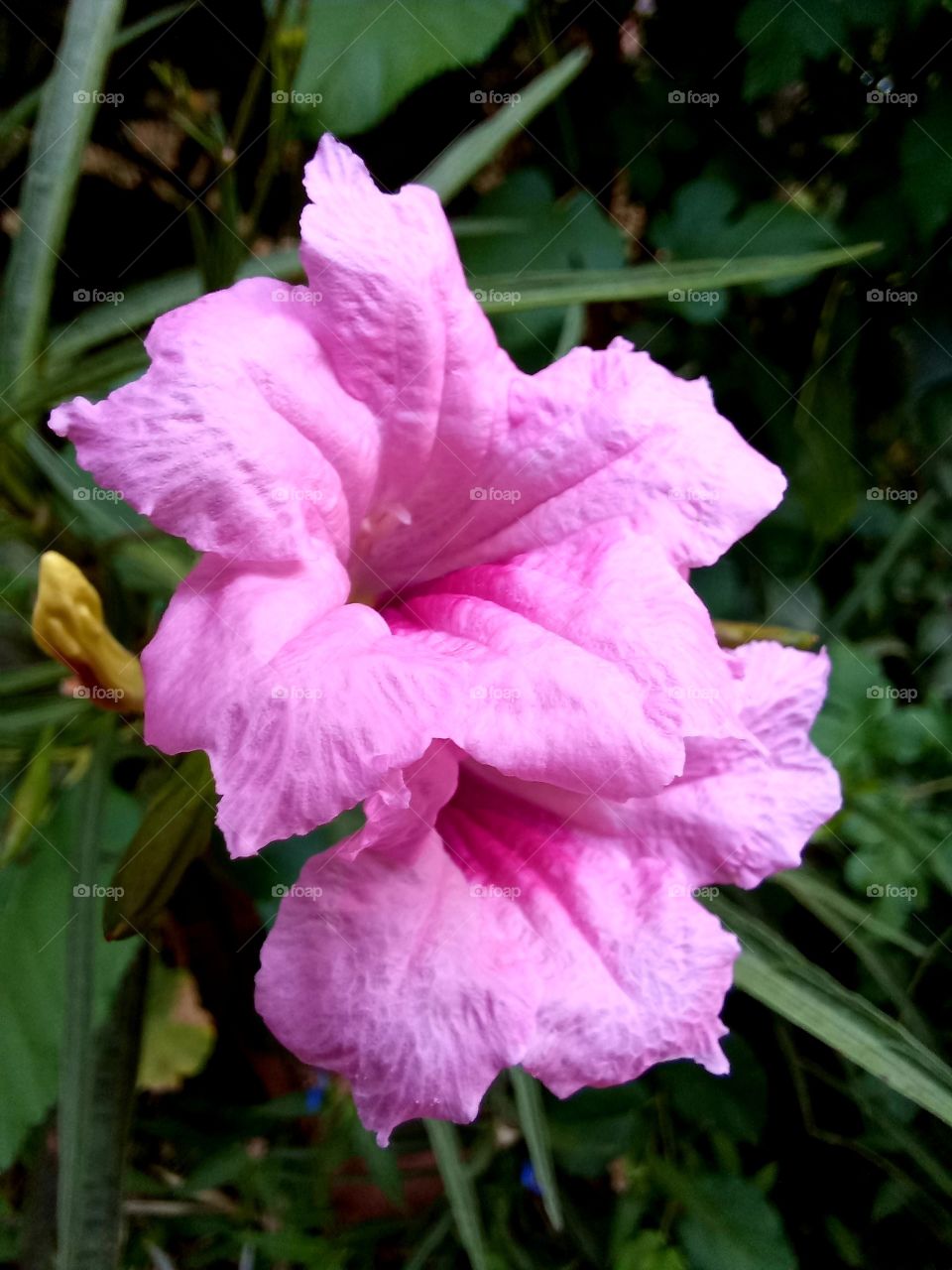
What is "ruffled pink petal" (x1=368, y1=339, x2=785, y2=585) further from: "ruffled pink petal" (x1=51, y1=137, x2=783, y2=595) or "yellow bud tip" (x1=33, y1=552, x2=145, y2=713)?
"yellow bud tip" (x1=33, y1=552, x2=145, y2=713)

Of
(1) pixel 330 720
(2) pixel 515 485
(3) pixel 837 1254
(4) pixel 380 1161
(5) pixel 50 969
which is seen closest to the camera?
(1) pixel 330 720

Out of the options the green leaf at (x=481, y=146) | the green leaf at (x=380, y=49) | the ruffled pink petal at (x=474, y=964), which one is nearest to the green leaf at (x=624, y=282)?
the green leaf at (x=481, y=146)

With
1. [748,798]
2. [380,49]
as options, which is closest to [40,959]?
[748,798]

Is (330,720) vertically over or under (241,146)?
under

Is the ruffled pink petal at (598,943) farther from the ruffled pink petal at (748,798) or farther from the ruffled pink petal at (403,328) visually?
the ruffled pink petal at (403,328)

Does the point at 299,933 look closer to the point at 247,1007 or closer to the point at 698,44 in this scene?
the point at 247,1007

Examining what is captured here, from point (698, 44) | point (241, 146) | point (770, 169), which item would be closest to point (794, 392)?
point (770, 169)
